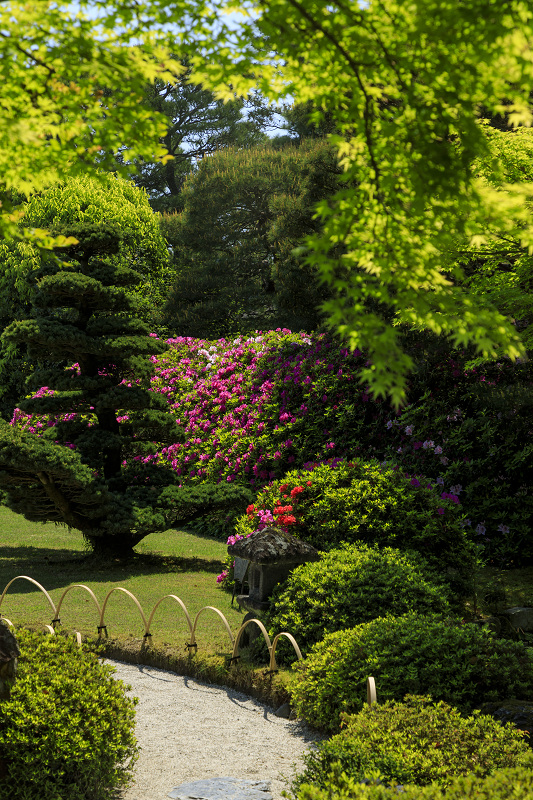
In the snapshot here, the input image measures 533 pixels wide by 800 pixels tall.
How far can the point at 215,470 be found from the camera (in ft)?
39.5

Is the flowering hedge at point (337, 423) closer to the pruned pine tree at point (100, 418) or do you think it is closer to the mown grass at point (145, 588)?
the pruned pine tree at point (100, 418)

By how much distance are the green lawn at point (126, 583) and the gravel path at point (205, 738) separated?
55cm

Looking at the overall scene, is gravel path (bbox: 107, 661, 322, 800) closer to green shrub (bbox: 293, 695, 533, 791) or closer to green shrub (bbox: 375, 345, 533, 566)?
green shrub (bbox: 293, 695, 533, 791)

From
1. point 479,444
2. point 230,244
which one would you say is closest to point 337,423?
point 479,444

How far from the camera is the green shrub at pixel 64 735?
3.34m

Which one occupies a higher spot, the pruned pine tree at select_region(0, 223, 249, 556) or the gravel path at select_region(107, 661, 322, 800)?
the pruned pine tree at select_region(0, 223, 249, 556)

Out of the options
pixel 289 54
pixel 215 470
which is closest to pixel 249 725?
pixel 289 54

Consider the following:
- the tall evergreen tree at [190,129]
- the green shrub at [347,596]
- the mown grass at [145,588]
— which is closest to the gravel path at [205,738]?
the mown grass at [145,588]

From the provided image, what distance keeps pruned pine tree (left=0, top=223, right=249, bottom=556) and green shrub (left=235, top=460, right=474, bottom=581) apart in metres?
2.73

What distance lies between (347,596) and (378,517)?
57.2 inches

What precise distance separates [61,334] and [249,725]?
6.06 m

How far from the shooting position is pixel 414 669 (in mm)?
4016

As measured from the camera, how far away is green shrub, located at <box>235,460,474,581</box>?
6.54 m

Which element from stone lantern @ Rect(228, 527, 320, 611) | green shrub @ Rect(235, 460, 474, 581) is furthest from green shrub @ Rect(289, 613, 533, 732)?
green shrub @ Rect(235, 460, 474, 581)
